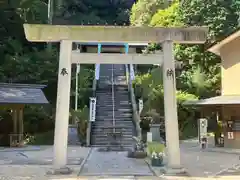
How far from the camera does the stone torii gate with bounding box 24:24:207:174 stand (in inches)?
436

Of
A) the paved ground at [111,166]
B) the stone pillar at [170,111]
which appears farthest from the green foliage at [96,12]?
the stone pillar at [170,111]

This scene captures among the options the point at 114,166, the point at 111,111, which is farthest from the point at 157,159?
the point at 111,111

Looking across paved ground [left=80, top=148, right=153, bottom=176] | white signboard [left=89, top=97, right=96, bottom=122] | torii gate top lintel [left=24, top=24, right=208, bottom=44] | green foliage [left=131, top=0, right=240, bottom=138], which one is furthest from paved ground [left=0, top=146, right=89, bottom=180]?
green foliage [left=131, top=0, right=240, bottom=138]

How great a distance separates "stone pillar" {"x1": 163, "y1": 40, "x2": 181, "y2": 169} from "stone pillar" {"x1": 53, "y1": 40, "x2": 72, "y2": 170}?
2900 millimetres

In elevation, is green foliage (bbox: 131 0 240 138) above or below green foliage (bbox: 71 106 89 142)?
above

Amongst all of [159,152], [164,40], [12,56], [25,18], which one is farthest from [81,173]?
[25,18]

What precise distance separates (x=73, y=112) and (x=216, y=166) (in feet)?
36.5

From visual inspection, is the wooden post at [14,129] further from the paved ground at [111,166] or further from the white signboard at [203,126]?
the white signboard at [203,126]

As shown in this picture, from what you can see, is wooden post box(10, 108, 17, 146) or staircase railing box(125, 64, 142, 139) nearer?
wooden post box(10, 108, 17, 146)

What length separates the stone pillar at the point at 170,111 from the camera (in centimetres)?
1108

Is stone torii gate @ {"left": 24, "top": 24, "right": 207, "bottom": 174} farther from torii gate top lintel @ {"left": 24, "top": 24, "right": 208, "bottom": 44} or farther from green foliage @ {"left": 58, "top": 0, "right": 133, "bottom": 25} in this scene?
green foliage @ {"left": 58, "top": 0, "right": 133, "bottom": 25}

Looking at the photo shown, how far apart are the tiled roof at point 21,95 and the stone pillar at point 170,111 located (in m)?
9.63

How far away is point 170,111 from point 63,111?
3129mm

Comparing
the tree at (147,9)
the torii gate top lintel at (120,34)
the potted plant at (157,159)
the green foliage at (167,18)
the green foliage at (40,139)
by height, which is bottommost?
the potted plant at (157,159)
